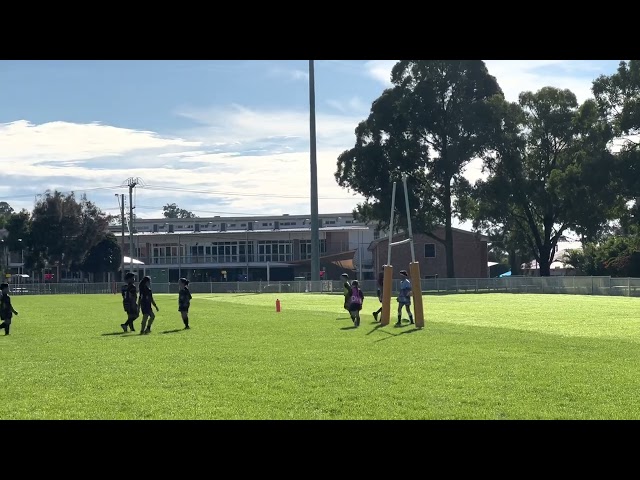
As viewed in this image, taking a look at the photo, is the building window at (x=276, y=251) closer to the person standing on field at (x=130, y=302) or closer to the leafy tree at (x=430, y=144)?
the leafy tree at (x=430, y=144)

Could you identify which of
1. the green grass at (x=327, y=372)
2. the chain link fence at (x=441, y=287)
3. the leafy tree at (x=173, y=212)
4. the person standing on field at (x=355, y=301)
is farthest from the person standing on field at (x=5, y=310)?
the leafy tree at (x=173, y=212)

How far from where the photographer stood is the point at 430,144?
3179 inches

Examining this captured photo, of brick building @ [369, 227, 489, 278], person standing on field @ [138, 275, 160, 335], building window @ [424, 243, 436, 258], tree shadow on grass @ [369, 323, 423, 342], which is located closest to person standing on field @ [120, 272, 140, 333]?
person standing on field @ [138, 275, 160, 335]

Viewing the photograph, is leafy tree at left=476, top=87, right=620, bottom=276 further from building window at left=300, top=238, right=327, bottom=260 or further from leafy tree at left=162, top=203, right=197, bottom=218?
leafy tree at left=162, top=203, right=197, bottom=218

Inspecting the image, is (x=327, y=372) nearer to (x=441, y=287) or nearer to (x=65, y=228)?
(x=441, y=287)

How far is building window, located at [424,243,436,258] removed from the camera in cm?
9456

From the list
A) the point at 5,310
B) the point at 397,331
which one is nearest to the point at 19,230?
the point at 5,310

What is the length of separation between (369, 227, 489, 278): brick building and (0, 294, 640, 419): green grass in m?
63.6

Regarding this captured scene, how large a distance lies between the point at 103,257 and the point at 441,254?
36.4 metres

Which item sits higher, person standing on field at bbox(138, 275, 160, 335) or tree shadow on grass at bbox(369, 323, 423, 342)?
person standing on field at bbox(138, 275, 160, 335)

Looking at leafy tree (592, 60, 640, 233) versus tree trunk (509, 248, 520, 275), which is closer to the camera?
leafy tree (592, 60, 640, 233)
